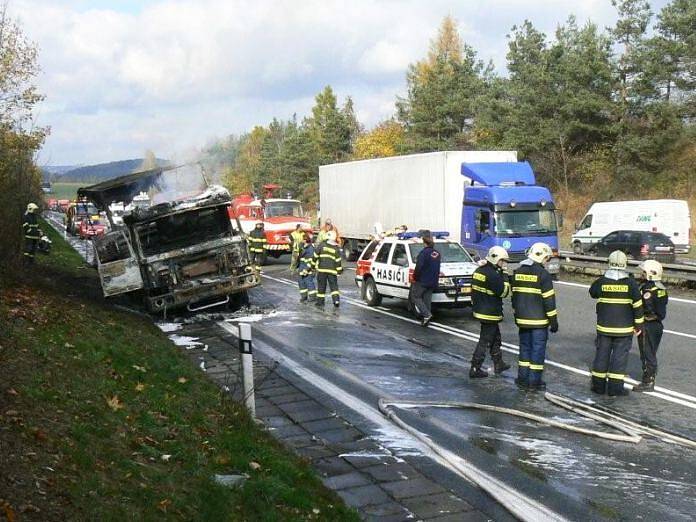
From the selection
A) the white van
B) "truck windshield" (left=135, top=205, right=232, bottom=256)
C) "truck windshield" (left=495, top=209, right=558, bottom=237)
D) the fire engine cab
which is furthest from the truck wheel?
the white van

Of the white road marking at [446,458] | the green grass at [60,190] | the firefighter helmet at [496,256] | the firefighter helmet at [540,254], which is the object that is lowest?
the white road marking at [446,458]

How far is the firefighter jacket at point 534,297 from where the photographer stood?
9047 millimetres

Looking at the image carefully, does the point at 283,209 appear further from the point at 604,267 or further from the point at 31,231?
the point at 31,231

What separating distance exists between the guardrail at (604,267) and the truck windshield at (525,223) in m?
2.03

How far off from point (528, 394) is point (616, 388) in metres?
0.99

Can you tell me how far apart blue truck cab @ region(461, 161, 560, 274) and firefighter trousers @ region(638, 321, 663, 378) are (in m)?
11.3

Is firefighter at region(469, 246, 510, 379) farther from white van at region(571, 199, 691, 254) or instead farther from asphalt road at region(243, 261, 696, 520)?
white van at region(571, 199, 691, 254)

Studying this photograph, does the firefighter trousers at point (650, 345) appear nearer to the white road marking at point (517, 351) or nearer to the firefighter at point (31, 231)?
the white road marking at point (517, 351)

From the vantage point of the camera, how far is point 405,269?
51.6 ft

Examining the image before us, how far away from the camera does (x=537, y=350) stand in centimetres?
901

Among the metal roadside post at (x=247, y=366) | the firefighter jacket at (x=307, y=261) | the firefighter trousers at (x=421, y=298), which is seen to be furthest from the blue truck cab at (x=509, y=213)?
the metal roadside post at (x=247, y=366)

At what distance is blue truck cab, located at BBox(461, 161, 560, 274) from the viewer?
21.0 metres

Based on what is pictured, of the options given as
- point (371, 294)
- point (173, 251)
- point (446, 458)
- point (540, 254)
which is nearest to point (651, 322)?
point (540, 254)

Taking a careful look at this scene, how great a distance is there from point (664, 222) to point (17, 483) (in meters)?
30.3
